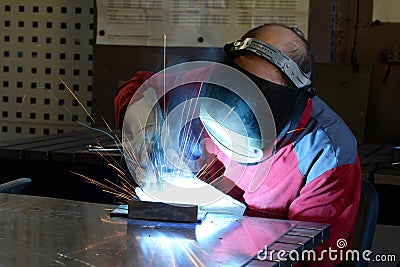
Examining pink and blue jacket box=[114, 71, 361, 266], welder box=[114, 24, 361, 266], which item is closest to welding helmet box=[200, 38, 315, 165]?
welder box=[114, 24, 361, 266]

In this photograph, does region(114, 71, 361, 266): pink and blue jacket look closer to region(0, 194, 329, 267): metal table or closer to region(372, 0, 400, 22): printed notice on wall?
region(0, 194, 329, 267): metal table

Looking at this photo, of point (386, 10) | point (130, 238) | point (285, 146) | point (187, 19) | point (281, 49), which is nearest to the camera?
point (130, 238)

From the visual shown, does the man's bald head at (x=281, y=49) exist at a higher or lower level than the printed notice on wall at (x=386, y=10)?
lower

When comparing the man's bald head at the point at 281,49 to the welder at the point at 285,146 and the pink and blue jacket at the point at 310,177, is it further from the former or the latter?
the pink and blue jacket at the point at 310,177

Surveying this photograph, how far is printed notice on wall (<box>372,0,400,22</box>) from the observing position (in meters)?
2.69

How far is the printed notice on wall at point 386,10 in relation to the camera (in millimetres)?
2693

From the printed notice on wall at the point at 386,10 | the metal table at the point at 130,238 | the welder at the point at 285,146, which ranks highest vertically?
the printed notice on wall at the point at 386,10

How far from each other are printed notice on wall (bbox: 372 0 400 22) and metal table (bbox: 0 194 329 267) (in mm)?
1527

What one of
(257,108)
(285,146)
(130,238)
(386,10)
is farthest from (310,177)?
(386,10)

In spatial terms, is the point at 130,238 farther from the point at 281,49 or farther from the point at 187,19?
the point at 187,19

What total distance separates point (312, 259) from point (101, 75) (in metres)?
1.71

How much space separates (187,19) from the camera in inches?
113

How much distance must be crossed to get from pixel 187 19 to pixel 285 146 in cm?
141

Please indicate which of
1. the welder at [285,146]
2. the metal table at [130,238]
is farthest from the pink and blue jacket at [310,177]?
the metal table at [130,238]
